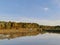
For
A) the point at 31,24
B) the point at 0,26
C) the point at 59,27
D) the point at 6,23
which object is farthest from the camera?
the point at 59,27

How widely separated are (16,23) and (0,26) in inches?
456

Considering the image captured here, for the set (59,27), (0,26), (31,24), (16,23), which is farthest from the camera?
(59,27)

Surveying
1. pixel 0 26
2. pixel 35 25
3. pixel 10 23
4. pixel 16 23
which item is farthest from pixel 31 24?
pixel 0 26

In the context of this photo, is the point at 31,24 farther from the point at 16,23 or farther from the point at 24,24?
the point at 16,23

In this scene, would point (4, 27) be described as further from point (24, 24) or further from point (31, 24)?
point (31, 24)

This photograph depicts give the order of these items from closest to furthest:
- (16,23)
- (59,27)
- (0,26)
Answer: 1. (0,26)
2. (16,23)
3. (59,27)

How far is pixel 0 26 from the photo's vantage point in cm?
6506

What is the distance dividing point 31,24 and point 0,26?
73.2 feet

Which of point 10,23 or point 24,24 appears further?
point 24,24

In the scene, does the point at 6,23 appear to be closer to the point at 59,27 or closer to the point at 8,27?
the point at 8,27

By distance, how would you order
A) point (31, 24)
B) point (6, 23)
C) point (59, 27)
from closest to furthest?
point (6, 23) → point (31, 24) → point (59, 27)

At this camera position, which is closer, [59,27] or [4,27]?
[4,27]

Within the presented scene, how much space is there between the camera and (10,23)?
7031 cm

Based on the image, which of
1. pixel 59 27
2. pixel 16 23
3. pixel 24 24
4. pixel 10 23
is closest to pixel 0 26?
pixel 10 23
